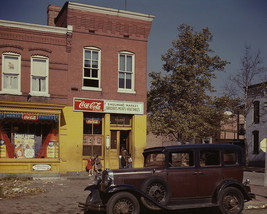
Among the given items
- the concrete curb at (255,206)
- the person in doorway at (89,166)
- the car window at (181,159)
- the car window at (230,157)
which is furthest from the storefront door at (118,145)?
the car window at (181,159)

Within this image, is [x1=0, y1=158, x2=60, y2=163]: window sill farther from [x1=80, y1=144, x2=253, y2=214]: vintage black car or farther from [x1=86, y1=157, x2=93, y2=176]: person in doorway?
[x1=80, y1=144, x2=253, y2=214]: vintage black car

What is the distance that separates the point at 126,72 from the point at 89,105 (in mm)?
3406

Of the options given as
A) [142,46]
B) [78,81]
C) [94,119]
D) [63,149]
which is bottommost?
[63,149]

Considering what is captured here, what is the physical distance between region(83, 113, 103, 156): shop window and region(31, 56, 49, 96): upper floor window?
10.0ft

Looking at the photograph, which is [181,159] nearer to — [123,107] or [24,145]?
[24,145]

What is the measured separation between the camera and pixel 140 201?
9969mm

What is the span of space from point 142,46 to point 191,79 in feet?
22.1

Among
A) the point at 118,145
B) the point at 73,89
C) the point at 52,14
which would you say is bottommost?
the point at 118,145

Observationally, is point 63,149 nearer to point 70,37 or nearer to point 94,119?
point 94,119

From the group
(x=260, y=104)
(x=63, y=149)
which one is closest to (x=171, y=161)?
(x=63, y=149)

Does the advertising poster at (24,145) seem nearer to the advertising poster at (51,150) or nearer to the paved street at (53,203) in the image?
the advertising poster at (51,150)

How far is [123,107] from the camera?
23391 mm

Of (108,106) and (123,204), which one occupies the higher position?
(108,106)

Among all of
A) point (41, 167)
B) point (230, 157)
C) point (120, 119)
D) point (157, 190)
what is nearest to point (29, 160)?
point (41, 167)
